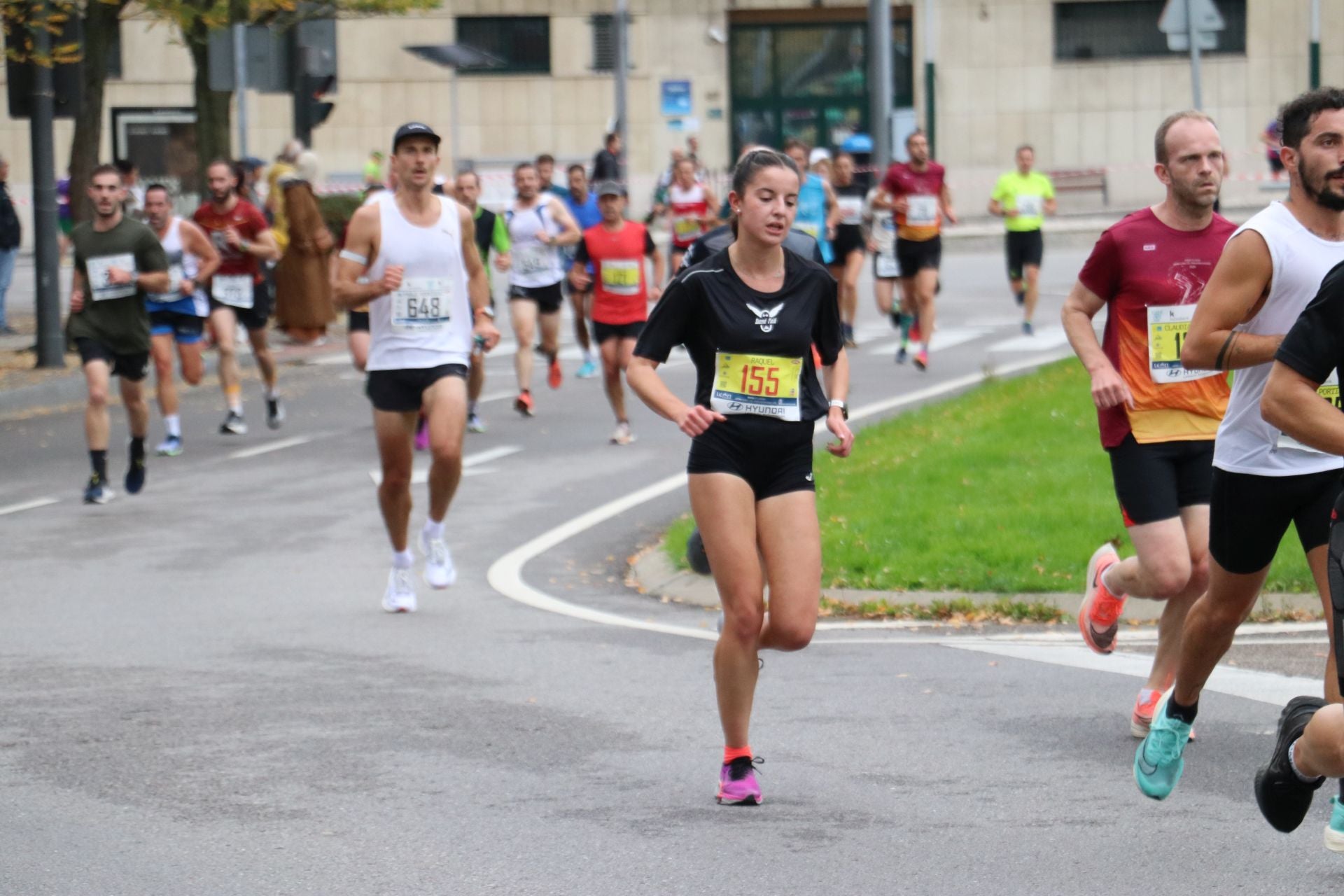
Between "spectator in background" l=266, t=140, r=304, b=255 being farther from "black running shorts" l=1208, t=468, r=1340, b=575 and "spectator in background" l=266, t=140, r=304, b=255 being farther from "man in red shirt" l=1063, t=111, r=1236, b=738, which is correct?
"black running shorts" l=1208, t=468, r=1340, b=575

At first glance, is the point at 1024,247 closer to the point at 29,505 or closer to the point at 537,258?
the point at 537,258

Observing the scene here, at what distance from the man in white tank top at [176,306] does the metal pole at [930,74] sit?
3010 centimetres

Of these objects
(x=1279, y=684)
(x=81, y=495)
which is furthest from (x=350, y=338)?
(x=1279, y=684)

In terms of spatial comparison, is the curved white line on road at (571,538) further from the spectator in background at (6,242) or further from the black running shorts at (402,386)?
the spectator in background at (6,242)

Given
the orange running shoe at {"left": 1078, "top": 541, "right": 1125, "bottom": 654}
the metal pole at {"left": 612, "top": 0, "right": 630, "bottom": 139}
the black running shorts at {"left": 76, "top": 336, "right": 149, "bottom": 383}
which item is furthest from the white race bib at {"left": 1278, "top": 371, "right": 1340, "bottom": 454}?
the metal pole at {"left": 612, "top": 0, "right": 630, "bottom": 139}

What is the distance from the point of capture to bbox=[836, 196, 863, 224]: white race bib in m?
20.8

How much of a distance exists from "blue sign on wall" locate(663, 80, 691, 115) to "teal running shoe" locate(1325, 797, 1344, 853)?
37413 millimetres

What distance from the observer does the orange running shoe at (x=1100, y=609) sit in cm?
696

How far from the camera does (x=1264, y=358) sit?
17.2ft

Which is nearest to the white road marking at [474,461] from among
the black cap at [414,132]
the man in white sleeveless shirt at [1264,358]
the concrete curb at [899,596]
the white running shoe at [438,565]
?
the concrete curb at [899,596]

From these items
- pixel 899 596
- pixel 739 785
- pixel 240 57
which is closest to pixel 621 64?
pixel 240 57

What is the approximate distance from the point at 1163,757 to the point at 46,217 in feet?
50.9

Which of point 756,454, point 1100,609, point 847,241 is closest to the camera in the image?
point 756,454

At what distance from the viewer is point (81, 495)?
13156 mm
